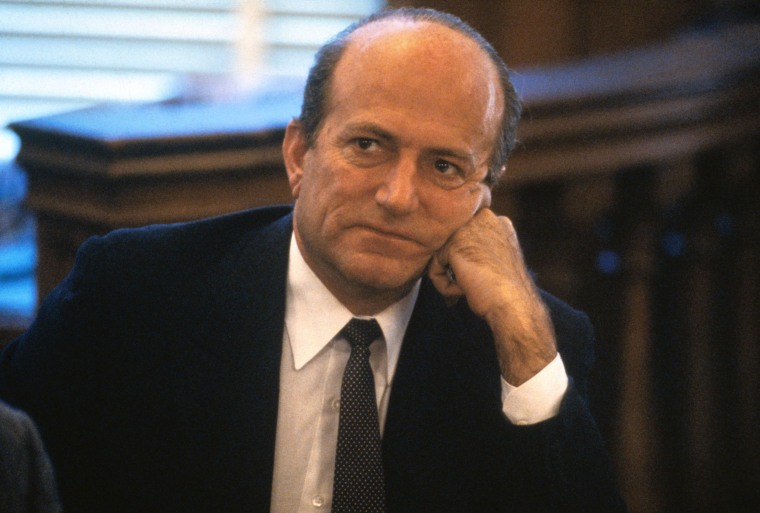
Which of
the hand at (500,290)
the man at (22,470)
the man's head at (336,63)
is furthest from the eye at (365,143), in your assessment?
the man at (22,470)

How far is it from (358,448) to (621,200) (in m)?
1.01

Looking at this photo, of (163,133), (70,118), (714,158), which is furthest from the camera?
(714,158)

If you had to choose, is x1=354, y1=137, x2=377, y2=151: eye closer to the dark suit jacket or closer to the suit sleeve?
the dark suit jacket

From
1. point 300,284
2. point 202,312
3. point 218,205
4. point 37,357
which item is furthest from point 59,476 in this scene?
point 218,205

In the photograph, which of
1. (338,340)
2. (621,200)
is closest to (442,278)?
(338,340)

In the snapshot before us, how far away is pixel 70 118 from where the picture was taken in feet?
7.98

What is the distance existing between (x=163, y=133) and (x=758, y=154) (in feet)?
4.95

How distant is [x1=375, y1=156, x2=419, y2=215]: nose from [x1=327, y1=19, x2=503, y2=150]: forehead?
0.28ft

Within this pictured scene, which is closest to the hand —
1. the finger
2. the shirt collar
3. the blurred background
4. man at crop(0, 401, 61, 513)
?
the finger

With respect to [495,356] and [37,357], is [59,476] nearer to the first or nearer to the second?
[37,357]

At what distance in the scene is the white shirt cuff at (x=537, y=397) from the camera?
1915mm

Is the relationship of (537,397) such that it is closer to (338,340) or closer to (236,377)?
(338,340)

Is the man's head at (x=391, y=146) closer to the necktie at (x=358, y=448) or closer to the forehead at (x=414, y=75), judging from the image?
the forehead at (x=414, y=75)

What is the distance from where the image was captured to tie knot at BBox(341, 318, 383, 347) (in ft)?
6.44
